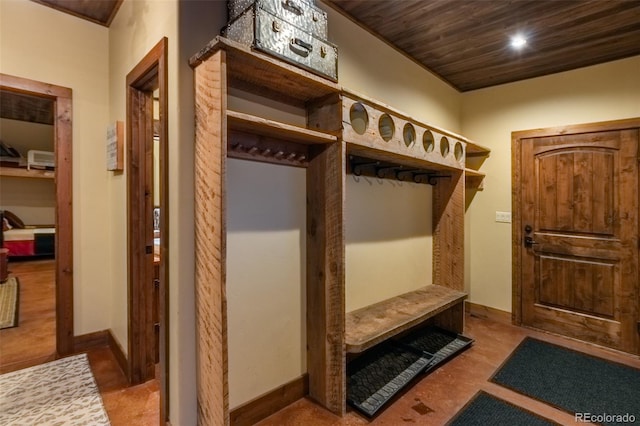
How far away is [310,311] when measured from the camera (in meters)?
2.03

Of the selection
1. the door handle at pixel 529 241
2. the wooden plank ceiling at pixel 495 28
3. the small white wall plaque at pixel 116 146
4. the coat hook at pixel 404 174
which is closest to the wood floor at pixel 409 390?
the door handle at pixel 529 241

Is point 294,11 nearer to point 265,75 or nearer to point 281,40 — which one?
point 281,40

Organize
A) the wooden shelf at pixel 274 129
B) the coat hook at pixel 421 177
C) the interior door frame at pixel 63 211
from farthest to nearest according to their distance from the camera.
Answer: the coat hook at pixel 421 177
the interior door frame at pixel 63 211
the wooden shelf at pixel 274 129

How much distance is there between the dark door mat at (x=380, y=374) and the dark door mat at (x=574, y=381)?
61 cm

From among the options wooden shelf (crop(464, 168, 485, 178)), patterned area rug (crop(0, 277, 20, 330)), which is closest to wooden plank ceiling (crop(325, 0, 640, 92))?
wooden shelf (crop(464, 168, 485, 178))

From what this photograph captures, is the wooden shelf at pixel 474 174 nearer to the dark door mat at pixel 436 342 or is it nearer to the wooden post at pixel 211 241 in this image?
the dark door mat at pixel 436 342

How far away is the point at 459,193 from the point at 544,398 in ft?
5.91

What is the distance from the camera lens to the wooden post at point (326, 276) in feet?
6.13

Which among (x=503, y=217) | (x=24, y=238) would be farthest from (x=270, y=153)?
(x=24, y=238)

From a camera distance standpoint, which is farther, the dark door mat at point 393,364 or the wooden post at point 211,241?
the dark door mat at point 393,364

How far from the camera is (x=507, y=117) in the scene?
11.5ft

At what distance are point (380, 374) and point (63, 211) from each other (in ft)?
9.11

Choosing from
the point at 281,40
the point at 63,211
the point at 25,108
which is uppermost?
the point at 25,108

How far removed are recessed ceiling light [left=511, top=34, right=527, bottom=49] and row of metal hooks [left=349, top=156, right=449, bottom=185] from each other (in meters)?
1.27
